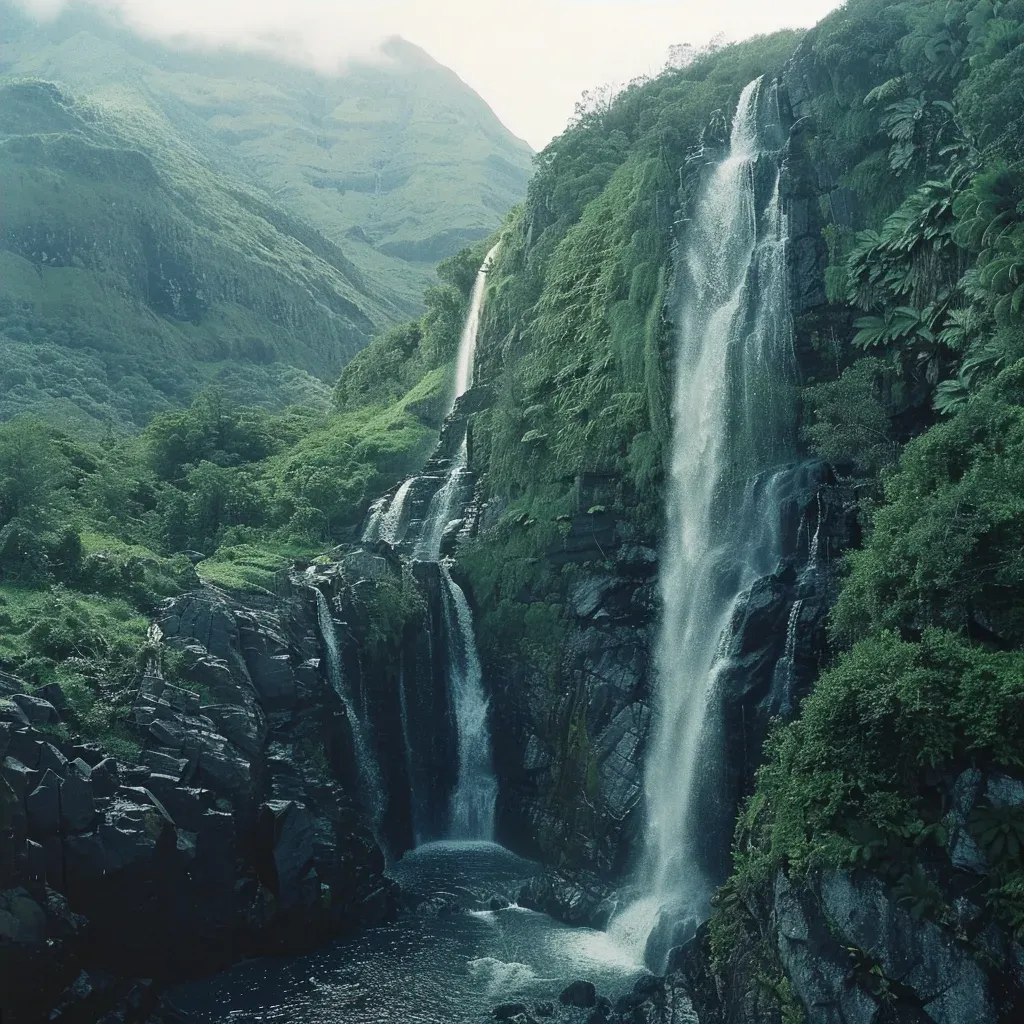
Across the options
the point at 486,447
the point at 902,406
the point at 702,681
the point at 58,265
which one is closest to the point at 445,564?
the point at 486,447

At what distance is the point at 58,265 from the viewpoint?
348ft

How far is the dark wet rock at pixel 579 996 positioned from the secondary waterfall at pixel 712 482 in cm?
292

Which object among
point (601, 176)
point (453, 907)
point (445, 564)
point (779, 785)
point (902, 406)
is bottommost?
point (453, 907)

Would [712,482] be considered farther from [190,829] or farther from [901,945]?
[190,829]

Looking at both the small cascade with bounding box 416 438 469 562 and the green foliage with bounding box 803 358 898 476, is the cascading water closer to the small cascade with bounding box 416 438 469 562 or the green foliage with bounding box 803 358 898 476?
the small cascade with bounding box 416 438 469 562

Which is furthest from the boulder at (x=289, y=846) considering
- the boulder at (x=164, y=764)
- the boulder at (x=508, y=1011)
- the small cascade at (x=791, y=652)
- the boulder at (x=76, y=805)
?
the small cascade at (x=791, y=652)

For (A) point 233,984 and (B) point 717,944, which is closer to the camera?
(B) point 717,944

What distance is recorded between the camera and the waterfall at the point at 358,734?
115 ft

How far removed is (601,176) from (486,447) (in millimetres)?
14937

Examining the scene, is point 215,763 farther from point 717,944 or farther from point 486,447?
point 486,447

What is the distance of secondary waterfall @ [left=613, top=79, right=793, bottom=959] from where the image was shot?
97.1 feet

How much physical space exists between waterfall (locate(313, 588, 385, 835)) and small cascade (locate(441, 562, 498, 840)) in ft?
10.0

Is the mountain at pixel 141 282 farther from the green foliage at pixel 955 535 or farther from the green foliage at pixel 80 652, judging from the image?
the green foliage at pixel 955 535

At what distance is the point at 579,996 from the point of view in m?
24.3
